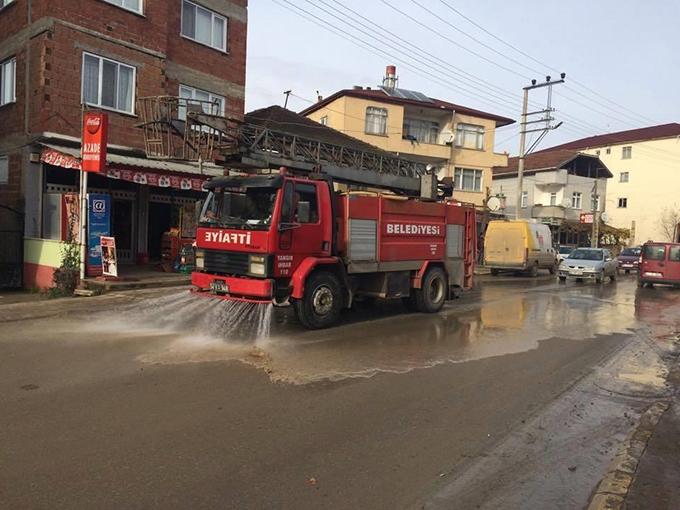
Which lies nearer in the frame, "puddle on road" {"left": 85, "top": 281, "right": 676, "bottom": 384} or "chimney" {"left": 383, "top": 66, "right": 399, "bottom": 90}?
"puddle on road" {"left": 85, "top": 281, "right": 676, "bottom": 384}

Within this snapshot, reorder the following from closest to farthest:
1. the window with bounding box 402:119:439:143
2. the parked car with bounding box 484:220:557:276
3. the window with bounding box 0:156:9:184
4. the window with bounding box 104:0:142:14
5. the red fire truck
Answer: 1. the red fire truck
2. the window with bounding box 0:156:9:184
3. the window with bounding box 104:0:142:14
4. the parked car with bounding box 484:220:557:276
5. the window with bounding box 402:119:439:143

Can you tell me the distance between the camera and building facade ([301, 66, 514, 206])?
3728 cm

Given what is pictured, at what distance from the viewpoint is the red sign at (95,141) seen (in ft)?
42.8

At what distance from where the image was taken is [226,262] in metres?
9.62

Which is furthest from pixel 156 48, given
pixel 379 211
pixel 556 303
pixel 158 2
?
pixel 556 303

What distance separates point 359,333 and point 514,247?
17336 millimetres

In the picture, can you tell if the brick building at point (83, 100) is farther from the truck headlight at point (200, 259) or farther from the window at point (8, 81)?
the truck headlight at point (200, 259)

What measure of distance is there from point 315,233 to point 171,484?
245 inches

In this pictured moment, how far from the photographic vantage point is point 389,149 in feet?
125

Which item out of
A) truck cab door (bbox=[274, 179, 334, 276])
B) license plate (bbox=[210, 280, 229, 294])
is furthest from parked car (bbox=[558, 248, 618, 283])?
license plate (bbox=[210, 280, 229, 294])

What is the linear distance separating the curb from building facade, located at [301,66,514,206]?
106ft

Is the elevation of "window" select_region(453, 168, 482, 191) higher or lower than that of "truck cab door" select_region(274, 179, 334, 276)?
higher

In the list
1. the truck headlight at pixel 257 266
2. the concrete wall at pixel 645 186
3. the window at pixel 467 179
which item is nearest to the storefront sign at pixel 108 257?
the truck headlight at pixel 257 266

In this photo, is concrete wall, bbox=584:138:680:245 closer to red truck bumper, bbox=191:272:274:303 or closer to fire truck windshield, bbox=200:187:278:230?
fire truck windshield, bbox=200:187:278:230
